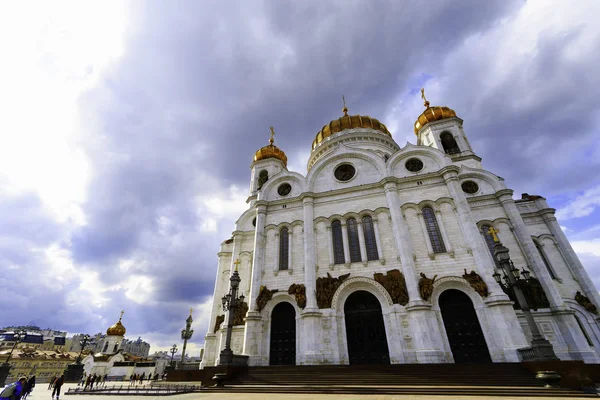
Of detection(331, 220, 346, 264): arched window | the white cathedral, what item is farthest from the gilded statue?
detection(331, 220, 346, 264): arched window

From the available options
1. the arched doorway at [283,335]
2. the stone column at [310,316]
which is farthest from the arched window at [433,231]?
the arched doorway at [283,335]

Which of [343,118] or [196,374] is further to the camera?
[343,118]

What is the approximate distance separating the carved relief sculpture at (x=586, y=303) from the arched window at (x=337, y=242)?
46.2ft

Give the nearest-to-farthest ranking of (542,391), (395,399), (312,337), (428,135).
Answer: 1. (395,399)
2. (542,391)
3. (312,337)
4. (428,135)

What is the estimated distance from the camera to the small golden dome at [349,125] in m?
29.0

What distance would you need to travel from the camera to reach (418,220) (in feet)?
58.7

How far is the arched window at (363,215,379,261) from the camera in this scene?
57.9 feet

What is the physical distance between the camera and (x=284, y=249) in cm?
1981

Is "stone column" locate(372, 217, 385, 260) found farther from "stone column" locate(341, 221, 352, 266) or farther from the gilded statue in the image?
the gilded statue

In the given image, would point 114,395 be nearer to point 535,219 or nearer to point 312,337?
point 312,337

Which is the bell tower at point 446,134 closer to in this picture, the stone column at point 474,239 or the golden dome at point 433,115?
the golden dome at point 433,115

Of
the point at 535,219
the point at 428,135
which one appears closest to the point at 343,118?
the point at 428,135

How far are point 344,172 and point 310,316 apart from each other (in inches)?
435

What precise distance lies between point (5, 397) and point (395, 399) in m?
9.79
